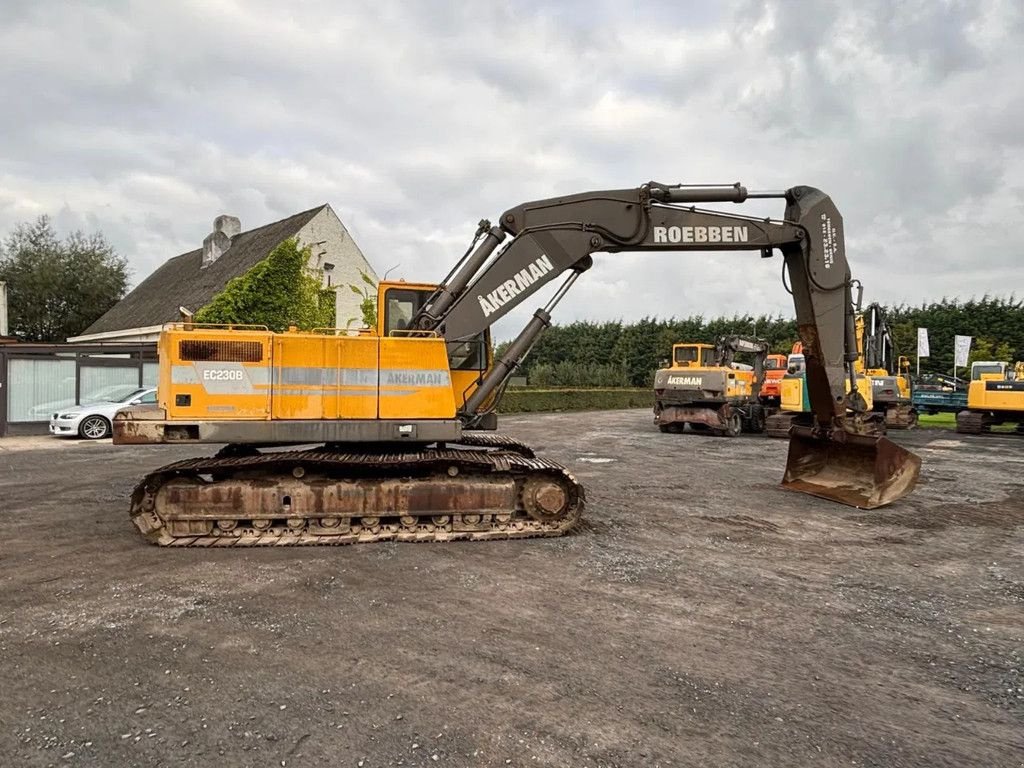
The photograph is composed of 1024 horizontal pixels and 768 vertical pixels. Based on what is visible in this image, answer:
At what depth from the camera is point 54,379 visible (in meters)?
18.8

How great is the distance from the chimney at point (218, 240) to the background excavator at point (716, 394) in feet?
77.7

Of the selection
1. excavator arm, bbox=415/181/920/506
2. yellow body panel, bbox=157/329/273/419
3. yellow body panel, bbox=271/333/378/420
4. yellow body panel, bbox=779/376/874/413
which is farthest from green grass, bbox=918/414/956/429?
yellow body panel, bbox=157/329/273/419

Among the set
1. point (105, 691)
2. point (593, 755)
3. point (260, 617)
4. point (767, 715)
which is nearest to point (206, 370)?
point (260, 617)

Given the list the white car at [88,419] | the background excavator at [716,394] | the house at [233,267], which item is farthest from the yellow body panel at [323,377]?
the house at [233,267]

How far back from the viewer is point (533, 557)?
21.2 feet

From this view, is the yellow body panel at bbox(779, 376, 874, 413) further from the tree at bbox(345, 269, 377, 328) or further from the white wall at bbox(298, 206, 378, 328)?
the white wall at bbox(298, 206, 378, 328)

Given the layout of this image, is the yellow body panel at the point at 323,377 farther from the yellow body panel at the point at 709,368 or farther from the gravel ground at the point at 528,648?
the yellow body panel at the point at 709,368

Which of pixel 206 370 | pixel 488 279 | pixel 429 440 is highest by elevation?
pixel 488 279

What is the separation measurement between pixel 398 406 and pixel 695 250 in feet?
14.3

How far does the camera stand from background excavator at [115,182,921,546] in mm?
6746

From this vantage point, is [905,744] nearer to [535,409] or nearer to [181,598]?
[181,598]

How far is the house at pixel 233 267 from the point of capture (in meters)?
27.6

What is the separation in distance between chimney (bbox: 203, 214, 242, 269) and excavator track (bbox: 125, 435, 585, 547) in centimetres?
2883

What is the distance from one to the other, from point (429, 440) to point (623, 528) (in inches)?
100
